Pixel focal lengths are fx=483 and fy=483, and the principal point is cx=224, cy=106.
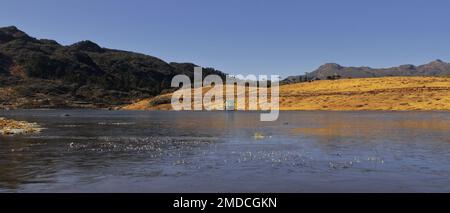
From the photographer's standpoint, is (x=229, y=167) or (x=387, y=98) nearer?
(x=229, y=167)

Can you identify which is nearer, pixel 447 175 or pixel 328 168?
pixel 447 175

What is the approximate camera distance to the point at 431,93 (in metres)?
169

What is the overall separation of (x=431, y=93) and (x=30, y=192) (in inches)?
6623

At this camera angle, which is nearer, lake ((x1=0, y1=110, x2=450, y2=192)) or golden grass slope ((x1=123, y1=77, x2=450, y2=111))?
lake ((x1=0, y1=110, x2=450, y2=192))

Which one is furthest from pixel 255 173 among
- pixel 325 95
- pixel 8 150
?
pixel 325 95

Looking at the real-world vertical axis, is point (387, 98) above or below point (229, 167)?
above

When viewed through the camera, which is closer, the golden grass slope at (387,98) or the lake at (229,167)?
the lake at (229,167)

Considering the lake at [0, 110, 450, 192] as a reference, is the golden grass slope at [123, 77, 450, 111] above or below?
above

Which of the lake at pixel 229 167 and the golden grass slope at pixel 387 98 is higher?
the golden grass slope at pixel 387 98

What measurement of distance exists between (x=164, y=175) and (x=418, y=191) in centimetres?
1297

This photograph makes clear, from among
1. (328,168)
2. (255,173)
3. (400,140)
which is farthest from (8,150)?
(400,140)
